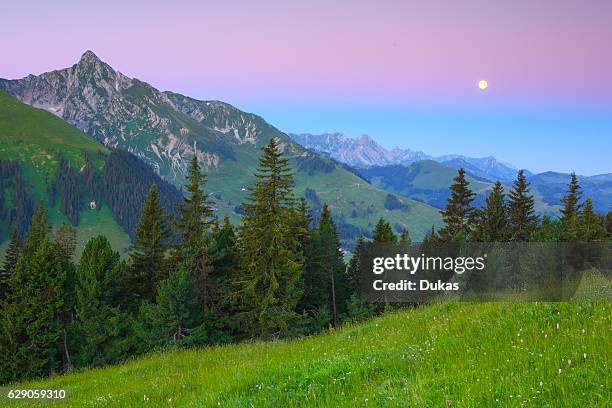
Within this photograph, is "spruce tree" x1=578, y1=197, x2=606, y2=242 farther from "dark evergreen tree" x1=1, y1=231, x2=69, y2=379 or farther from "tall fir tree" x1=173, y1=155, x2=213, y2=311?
"dark evergreen tree" x1=1, y1=231, x2=69, y2=379

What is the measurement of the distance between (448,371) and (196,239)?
38962 mm

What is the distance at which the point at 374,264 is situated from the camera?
18547 mm

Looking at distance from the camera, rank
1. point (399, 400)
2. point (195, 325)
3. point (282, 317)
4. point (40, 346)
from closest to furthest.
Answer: point (399, 400), point (282, 317), point (195, 325), point (40, 346)

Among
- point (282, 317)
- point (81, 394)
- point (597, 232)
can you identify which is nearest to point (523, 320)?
point (81, 394)

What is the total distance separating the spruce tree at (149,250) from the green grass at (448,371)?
1477 inches

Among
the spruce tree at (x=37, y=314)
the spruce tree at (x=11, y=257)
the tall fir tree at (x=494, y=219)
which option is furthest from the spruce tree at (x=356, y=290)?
the spruce tree at (x=11, y=257)

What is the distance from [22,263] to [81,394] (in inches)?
1654

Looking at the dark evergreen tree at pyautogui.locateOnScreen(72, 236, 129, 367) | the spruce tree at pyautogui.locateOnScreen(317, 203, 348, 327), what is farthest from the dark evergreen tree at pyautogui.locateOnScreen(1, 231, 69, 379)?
the spruce tree at pyautogui.locateOnScreen(317, 203, 348, 327)

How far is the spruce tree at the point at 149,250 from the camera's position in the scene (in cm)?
4891

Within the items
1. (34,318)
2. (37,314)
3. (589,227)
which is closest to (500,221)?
(589,227)

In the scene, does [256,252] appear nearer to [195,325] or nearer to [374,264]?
[195,325]

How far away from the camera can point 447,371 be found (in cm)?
757

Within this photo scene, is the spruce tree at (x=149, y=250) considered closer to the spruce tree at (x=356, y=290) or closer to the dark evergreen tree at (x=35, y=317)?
the dark evergreen tree at (x=35, y=317)

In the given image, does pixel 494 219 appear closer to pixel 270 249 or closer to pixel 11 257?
pixel 270 249
